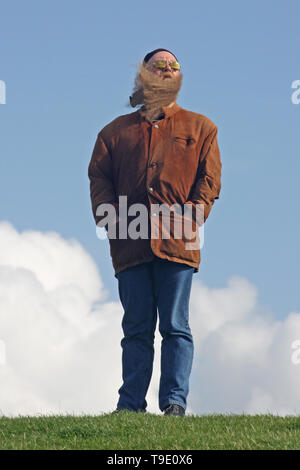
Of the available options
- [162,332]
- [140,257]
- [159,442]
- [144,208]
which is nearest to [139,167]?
[144,208]

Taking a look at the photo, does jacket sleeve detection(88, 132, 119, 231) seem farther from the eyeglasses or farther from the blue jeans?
the eyeglasses

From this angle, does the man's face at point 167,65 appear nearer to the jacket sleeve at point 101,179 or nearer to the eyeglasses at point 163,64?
the eyeglasses at point 163,64

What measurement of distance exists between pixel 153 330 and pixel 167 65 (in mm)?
2864

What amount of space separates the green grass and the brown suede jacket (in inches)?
63.9

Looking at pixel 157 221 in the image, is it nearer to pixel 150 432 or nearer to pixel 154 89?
pixel 154 89

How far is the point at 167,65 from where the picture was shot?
8625 mm

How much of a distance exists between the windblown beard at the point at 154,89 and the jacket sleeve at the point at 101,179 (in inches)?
25.0

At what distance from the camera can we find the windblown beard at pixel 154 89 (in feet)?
28.2

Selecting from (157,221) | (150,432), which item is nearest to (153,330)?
(157,221)

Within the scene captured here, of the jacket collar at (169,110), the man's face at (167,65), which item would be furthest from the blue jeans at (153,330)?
the man's face at (167,65)

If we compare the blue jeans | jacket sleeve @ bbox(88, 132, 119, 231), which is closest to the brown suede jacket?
jacket sleeve @ bbox(88, 132, 119, 231)

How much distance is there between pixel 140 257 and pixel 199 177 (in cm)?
108

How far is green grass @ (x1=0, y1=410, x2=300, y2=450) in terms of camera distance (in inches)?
266
